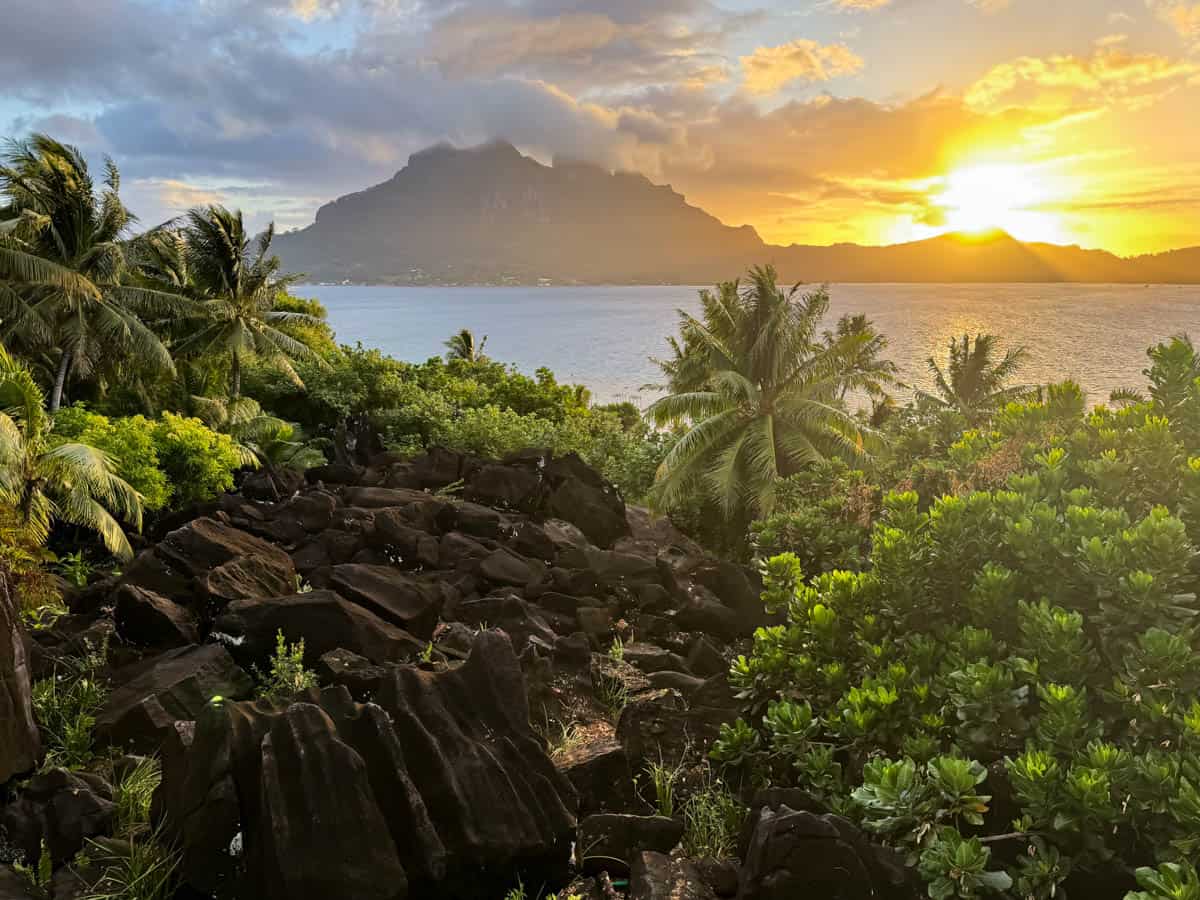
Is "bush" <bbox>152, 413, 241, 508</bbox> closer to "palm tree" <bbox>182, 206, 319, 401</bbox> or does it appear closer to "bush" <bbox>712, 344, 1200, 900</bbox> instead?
"palm tree" <bbox>182, 206, 319, 401</bbox>

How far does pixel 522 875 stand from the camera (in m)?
5.14

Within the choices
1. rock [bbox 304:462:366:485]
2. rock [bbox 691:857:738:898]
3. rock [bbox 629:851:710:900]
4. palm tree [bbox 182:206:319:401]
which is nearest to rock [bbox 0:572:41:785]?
rock [bbox 629:851:710:900]

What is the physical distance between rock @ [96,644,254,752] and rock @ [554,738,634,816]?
348 centimetres

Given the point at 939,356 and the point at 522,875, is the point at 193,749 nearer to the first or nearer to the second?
the point at 522,875

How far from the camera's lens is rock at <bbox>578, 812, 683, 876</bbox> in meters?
5.43

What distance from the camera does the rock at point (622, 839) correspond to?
17.8 ft

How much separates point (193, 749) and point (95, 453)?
47.2 ft

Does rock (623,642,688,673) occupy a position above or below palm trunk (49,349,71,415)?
below

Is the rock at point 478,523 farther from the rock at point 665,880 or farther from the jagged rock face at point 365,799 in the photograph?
the rock at point 665,880

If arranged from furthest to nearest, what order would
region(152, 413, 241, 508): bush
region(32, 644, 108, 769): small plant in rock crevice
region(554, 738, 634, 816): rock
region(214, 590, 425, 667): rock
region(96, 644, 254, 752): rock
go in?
region(152, 413, 241, 508): bush < region(214, 590, 425, 667): rock < region(96, 644, 254, 752): rock < region(32, 644, 108, 769): small plant in rock crevice < region(554, 738, 634, 816): rock

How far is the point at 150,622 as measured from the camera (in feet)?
28.7

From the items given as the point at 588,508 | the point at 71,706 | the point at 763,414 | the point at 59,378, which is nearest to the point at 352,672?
the point at 71,706

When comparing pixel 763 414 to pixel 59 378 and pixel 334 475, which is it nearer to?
pixel 334 475

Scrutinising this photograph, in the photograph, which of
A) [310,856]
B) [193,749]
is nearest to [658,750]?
[310,856]
